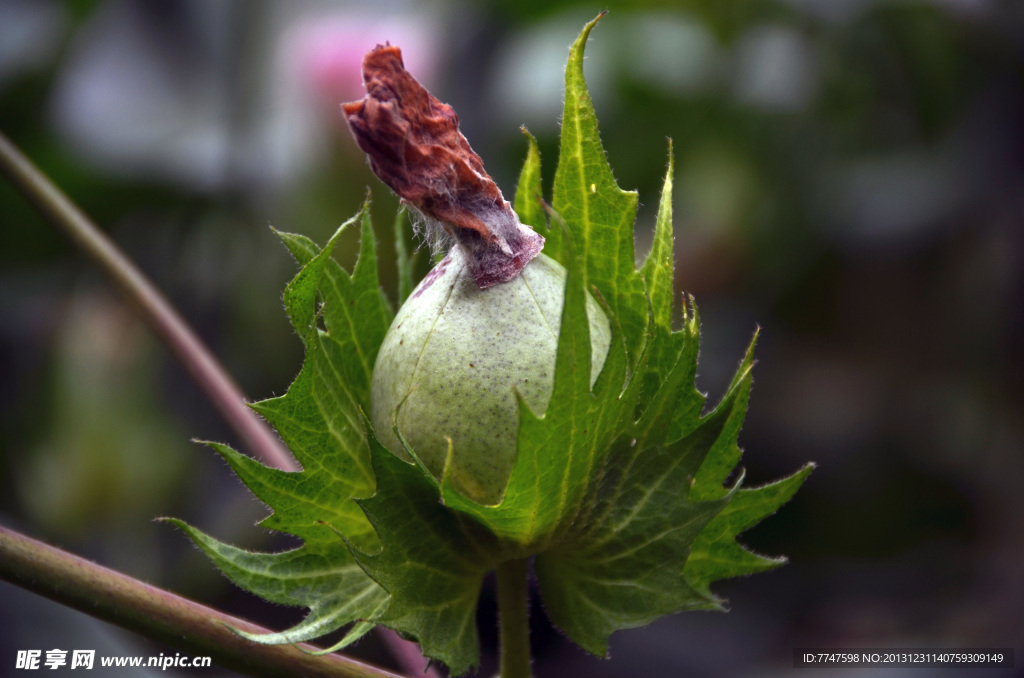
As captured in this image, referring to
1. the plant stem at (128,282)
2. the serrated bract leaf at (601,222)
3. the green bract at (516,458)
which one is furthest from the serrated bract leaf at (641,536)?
the plant stem at (128,282)

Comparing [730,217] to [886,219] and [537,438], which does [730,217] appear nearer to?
[886,219]

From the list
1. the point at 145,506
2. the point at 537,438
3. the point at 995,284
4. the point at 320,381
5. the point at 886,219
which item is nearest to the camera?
the point at 537,438

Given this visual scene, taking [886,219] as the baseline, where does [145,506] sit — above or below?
below

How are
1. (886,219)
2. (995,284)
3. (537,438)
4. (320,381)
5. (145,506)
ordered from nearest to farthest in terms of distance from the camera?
(537,438), (320,381), (145,506), (995,284), (886,219)

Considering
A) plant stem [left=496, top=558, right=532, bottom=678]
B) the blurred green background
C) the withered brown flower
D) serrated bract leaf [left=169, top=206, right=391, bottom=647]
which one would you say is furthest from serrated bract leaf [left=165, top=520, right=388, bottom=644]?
the blurred green background

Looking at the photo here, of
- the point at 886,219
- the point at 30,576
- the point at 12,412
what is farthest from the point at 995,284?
the point at 12,412

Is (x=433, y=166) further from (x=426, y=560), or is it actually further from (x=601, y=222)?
(x=426, y=560)

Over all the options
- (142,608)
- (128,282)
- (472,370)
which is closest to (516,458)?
(472,370)

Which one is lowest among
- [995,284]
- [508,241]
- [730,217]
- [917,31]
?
[508,241]
